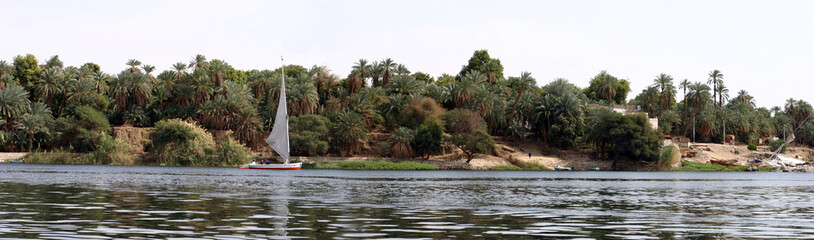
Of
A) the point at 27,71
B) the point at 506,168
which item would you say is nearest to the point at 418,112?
the point at 506,168

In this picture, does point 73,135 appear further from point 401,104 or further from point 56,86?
point 401,104

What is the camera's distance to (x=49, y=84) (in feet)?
384

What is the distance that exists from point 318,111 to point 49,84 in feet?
125

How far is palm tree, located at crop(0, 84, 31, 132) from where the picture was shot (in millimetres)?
107812

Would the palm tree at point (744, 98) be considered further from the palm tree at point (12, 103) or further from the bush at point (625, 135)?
the palm tree at point (12, 103)

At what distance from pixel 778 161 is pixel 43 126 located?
366 ft

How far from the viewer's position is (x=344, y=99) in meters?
125

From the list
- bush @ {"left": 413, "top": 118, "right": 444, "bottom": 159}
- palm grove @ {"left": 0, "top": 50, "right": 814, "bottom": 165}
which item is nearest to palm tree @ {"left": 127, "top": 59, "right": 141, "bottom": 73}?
palm grove @ {"left": 0, "top": 50, "right": 814, "bottom": 165}

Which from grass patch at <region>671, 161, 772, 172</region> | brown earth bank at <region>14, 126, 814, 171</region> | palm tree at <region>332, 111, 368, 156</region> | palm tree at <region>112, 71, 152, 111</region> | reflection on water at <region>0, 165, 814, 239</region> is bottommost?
reflection on water at <region>0, 165, 814, 239</region>

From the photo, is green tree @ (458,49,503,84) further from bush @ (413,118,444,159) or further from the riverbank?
bush @ (413,118,444,159)

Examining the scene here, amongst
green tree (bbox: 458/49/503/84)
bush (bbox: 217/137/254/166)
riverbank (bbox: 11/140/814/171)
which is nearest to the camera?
bush (bbox: 217/137/254/166)

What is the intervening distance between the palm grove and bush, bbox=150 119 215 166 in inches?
11.5

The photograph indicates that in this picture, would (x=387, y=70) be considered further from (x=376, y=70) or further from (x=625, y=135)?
(x=625, y=135)

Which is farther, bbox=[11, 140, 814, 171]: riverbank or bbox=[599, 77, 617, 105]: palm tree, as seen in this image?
bbox=[599, 77, 617, 105]: palm tree
